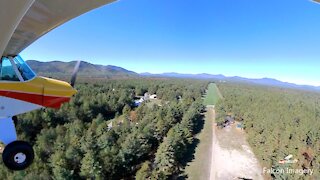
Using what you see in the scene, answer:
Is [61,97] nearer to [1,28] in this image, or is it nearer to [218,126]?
[1,28]

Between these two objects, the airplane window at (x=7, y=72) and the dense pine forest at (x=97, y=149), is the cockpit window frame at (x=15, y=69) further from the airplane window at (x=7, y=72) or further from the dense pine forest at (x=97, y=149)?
the dense pine forest at (x=97, y=149)

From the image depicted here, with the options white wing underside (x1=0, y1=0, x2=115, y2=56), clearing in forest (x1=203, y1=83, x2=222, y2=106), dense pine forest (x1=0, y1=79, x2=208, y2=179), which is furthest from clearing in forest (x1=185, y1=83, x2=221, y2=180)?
clearing in forest (x1=203, y1=83, x2=222, y2=106)

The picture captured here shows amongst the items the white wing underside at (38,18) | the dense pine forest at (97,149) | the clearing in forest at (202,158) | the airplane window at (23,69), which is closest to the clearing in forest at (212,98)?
the clearing in forest at (202,158)

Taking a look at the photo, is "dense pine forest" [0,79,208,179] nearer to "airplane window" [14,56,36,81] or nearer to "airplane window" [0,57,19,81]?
"airplane window" [14,56,36,81]

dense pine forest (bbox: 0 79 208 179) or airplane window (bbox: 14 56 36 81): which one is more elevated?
airplane window (bbox: 14 56 36 81)

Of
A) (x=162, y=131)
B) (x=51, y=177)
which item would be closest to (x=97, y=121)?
(x=162, y=131)
